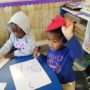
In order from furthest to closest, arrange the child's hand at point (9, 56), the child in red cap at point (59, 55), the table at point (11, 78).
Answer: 1. the child's hand at point (9, 56)
2. the child in red cap at point (59, 55)
3. the table at point (11, 78)

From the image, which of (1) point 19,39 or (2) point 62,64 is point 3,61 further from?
(2) point 62,64

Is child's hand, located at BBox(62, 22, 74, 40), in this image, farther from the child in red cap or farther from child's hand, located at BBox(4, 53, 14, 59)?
child's hand, located at BBox(4, 53, 14, 59)

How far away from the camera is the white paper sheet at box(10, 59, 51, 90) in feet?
3.12

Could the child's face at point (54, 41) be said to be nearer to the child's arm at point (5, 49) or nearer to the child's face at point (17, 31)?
the child's face at point (17, 31)

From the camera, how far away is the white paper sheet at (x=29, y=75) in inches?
37.5

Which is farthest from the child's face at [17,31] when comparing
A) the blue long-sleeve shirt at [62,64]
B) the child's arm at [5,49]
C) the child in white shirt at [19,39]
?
the blue long-sleeve shirt at [62,64]

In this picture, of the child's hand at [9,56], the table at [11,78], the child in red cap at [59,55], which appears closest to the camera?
the table at [11,78]

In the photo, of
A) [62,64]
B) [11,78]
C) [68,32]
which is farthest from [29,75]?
[68,32]

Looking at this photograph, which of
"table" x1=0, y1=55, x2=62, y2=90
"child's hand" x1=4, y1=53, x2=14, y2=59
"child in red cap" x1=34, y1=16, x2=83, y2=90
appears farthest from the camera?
"child's hand" x1=4, y1=53, x2=14, y2=59

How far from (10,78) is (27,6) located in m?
1.04


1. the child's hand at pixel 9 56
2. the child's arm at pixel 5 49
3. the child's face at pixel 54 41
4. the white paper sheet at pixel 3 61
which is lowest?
the white paper sheet at pixel 3 61

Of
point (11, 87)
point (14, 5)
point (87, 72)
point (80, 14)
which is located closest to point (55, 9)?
point (80, 14)

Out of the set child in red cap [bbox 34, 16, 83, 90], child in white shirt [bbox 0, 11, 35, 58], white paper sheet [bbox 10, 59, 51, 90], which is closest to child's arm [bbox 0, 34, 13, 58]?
child in white shirt [bbox 0, 11, 35, 58]

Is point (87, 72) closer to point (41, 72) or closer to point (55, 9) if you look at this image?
point (55, 9)
